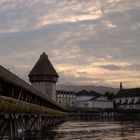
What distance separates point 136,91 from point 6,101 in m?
156

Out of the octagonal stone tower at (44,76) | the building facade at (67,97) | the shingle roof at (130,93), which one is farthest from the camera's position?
the shingle roof at (130,93)

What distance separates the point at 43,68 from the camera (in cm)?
9275

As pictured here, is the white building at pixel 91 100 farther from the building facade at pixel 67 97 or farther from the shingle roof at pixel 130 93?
the shingle roof at pixel 130 93

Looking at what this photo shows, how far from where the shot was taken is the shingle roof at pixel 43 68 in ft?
299

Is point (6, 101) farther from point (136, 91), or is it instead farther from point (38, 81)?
point (136, 91)

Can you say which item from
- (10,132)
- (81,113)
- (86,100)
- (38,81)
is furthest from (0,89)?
(86,100)

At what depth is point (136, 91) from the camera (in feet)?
554

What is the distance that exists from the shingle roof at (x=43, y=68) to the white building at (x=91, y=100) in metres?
65.3

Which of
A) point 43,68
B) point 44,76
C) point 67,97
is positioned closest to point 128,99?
point 67,97

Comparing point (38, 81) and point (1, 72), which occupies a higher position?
point (38, 81)

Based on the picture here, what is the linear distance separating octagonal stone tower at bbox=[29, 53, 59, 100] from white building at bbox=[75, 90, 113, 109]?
6633 cm

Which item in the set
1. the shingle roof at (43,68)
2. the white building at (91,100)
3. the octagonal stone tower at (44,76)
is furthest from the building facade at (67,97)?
the octagonal stone tower at (44,76)

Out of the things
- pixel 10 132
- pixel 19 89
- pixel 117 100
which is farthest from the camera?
pixel 117 100

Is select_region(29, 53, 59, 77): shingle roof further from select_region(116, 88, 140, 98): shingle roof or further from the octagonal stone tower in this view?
select_region(116, 88, 140, 98): shingle roof
